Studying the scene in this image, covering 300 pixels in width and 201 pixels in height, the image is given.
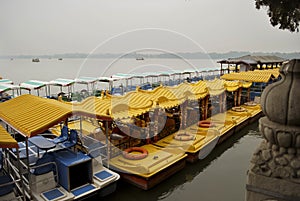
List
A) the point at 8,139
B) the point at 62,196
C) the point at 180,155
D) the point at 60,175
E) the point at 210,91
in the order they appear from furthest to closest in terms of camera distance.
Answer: the point at 210,91, the point at 180,155, the point at 60,175, the point at 62,196, the point at 8,139

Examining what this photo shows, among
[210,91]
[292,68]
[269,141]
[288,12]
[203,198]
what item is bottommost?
[203,198]

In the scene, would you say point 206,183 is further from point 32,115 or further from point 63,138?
point 32,115

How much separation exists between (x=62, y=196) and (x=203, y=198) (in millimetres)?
4603

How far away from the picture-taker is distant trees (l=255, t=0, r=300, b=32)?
7.65ft

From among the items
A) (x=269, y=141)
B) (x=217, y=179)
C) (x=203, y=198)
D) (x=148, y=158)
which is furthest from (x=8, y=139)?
(x=217, y=179)

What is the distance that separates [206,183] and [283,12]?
325 inches

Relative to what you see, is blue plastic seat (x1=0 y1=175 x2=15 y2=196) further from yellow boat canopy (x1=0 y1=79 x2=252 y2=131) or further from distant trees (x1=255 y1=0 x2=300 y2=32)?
distant trees (x1=255 y1=0 x2=300 y2=32)

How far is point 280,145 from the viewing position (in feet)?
6.62

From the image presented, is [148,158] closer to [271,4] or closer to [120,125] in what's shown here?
[120,125]

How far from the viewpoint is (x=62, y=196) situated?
260 inches

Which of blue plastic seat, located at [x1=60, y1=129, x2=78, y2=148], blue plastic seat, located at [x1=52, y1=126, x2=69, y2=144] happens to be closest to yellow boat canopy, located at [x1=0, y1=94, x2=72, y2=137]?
blue plastic seat, located at [x1=60, y1=129, x2=78, y2=148]

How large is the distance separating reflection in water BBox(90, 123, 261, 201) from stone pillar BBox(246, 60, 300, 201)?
659 cm

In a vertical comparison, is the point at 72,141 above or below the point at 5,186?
above

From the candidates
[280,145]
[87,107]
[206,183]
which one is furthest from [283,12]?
[206,183]
